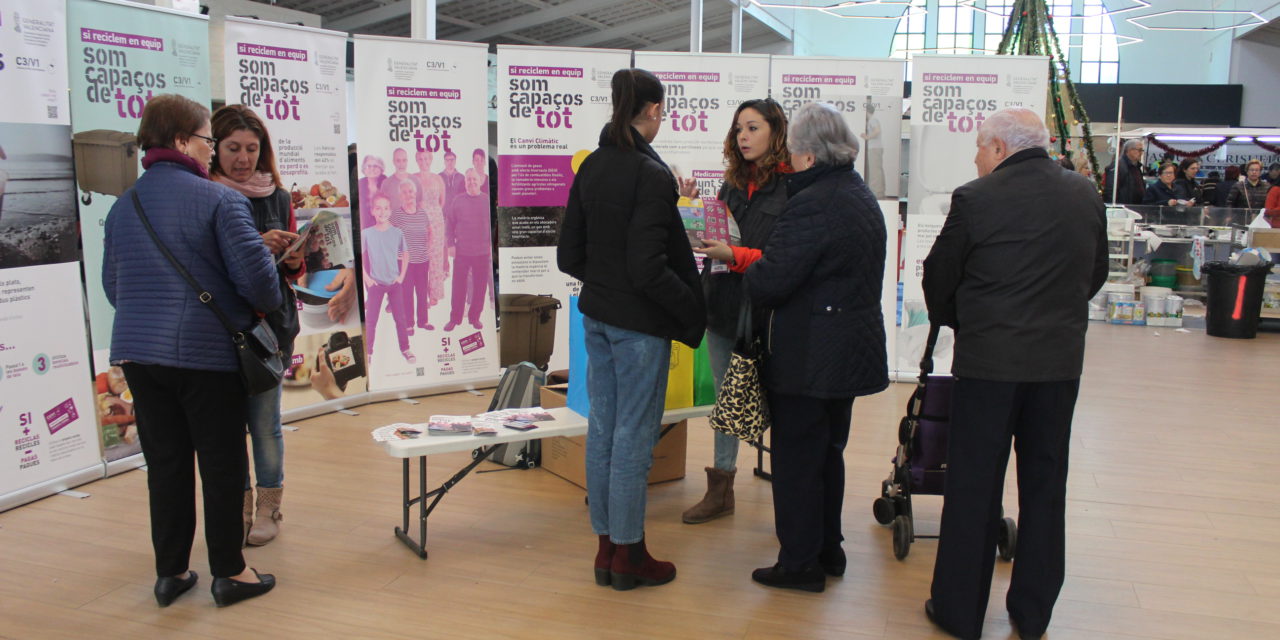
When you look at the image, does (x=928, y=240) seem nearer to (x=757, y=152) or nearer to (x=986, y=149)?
(x=757, y=152)

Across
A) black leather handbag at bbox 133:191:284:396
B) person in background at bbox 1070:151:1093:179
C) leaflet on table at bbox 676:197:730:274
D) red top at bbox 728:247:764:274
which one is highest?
person in background at bbox 1070:151:1093:179

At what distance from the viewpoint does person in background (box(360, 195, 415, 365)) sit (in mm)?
5520

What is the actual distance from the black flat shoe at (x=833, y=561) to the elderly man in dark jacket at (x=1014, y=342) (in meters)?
0.51

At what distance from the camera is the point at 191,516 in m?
2.95

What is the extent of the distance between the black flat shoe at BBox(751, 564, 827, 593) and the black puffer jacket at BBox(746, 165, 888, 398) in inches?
26.1

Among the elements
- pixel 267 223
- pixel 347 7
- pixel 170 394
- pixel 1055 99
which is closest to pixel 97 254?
pixel 267 223

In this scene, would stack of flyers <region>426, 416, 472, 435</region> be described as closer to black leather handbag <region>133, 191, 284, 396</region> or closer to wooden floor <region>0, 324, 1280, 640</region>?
wooden floor <region>0, 324, 1280, 640</region>

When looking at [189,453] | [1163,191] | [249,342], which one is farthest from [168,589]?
[1163,191]

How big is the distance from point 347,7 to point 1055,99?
10.3 meters

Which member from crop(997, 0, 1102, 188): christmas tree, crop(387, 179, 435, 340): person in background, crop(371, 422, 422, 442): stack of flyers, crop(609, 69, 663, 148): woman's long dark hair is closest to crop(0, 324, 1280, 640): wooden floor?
A: crop(371, 422, 422, 442): stack of flyers

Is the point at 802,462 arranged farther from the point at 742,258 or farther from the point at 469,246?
the point at 469,246

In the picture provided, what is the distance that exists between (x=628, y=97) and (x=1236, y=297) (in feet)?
27.3

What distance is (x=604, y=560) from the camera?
319 centimetres

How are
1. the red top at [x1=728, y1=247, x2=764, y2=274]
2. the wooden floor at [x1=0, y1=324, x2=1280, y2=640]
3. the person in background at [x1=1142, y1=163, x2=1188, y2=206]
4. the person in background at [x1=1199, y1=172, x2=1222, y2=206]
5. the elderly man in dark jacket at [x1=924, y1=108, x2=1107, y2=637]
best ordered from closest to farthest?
the elderly man in dark jacket at [x1=924, y1=108, x2=1107, y2=637], the wooden floor at [x1=0, y1=324, x2=1280, y2=640], the red top at [x1=728, y1=247, x2=764, y2=274], the person in background at [x1=1142, y1=163, x2=1188, y2=206], the person in background at [x1=1199, y1=172, x2=1222, y2=206]
